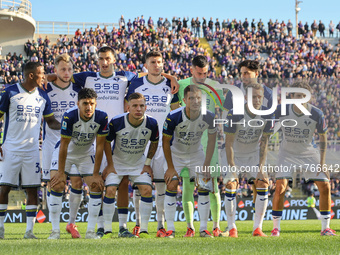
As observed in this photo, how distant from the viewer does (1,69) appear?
94.5ft

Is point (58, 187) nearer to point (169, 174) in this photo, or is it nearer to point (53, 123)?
point (53, 123)

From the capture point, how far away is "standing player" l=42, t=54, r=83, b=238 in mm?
8414

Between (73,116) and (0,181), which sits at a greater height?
(73,116)

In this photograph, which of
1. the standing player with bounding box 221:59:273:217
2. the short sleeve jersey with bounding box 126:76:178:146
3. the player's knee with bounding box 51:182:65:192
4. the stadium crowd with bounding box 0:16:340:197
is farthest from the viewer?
the stadium crowd with bounding box 0:16:340:197

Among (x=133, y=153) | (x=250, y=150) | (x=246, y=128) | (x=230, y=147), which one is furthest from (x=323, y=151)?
(x=133, y=153)

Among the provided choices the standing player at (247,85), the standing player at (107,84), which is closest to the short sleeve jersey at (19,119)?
the standing player at (107,84)

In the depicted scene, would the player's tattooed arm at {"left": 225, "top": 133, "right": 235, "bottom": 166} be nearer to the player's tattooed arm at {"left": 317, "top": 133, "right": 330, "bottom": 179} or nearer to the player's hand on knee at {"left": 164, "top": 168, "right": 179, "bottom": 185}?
A: the player's hand on knee at {"left": 164, "top": 168, "right": 179, "bottom": 185}

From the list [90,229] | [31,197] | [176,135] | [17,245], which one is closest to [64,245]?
[17,245]

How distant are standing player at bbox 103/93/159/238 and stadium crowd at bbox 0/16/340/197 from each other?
67.7ft

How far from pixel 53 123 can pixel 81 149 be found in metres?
0.74

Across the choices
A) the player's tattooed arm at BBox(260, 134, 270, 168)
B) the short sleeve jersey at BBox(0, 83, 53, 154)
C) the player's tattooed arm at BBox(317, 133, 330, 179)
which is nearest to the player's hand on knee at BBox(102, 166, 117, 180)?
the short sleeve jersey at BBox(0, 83, 53, 154)

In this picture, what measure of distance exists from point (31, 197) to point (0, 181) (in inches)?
21.1

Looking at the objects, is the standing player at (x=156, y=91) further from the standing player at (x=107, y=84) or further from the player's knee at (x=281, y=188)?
the player's knee at (x=281, y=188)

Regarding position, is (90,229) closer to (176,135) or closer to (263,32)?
(176,135)
